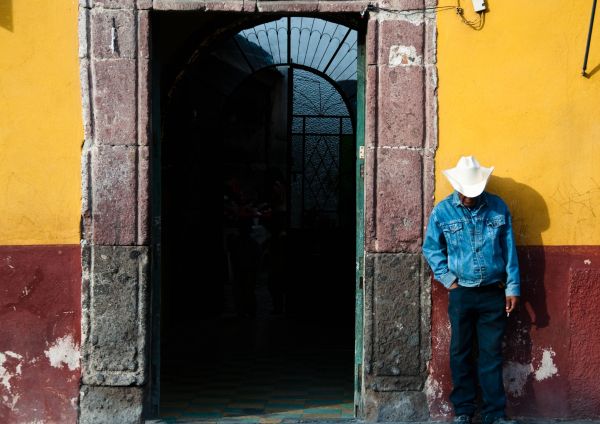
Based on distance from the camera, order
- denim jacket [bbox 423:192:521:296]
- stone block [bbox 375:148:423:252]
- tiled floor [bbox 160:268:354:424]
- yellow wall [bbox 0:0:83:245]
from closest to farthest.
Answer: denim jacket [bbox 423:192:521:296] → yellow wall [bbox 0:0:83:245] → stone block [bbox 375:148:423:252] → tiled floor [bbox 160:268:354:424]

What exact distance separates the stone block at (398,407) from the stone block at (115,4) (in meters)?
2.82

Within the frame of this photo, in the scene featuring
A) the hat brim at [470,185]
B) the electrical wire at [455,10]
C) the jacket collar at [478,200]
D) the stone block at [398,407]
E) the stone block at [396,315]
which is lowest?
the stone block at [398,407]

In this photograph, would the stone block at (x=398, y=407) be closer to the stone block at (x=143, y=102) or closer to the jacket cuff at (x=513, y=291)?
the jacket cuff at (x=513, y=291)

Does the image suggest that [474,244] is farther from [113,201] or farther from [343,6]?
[113,201]

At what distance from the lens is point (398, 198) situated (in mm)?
5469

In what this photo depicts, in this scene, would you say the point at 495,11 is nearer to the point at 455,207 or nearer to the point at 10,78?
the point at 455,207

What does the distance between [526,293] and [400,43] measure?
1747 mm

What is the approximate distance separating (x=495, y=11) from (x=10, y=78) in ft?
9.89

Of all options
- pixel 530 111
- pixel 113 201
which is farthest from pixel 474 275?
pixel 113 201

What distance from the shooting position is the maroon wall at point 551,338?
5.50 meters

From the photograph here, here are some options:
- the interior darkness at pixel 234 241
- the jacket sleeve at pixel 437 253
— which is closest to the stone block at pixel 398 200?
the jacket sleeve at pixel 437 253

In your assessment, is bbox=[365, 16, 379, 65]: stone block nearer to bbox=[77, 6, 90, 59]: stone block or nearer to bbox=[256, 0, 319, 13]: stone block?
bbox=[256, 0, 319, 13]: stone block

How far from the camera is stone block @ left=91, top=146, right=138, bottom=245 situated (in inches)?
212

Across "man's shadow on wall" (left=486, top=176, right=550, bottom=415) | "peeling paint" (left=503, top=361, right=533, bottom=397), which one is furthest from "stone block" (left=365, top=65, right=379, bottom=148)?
"peeling paint" (left=503, top=361, right=533, bottom=397)
